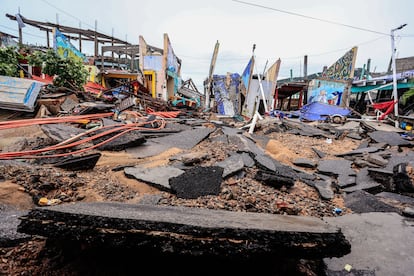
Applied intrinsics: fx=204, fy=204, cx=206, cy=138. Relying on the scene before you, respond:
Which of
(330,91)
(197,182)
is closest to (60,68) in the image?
(197,182)

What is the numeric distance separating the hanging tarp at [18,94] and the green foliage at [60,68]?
6.67 ft

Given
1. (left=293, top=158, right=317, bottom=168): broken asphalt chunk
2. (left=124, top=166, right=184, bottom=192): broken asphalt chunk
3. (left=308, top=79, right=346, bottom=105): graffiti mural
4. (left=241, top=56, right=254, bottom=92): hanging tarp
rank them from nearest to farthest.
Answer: (left=124, top=166, right=184, bottom=192): broken asphalt chunk → (left=293, top=158, right=317, bottom=168): broken asphalt chunk → (left=241, top=56, right=254, bottom=92): hanging tarp → (left=308, top=79, right=346, bottom=105): graffiti mural

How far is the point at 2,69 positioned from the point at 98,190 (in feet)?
25.9

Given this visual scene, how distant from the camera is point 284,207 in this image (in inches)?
85.4

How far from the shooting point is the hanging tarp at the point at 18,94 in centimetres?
563

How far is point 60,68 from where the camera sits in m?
8.06

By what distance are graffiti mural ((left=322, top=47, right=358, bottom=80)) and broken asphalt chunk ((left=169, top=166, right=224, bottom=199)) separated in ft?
49.6

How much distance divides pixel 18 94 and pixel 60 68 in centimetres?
272

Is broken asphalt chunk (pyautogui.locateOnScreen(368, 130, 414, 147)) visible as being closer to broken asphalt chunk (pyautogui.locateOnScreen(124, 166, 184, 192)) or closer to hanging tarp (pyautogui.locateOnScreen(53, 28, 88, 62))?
broken asphalt chunk (pyautogui.locateOnScreen(124, 166, 184, 192))

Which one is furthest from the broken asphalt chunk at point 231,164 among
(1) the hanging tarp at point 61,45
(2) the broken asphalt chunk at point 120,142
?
(1) the hanging tarp at point 61,45

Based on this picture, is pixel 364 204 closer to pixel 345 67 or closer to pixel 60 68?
pixel 60 68

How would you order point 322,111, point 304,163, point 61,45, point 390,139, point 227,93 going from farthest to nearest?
point 61,45 < point 227,93 < point 322,111 < point 390,139 < point 304,163

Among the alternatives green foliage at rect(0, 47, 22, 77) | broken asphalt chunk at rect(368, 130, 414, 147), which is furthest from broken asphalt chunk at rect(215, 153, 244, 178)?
green foliage at rect(0, 47, 22, 77)

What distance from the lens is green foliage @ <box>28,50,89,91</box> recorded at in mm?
7957
